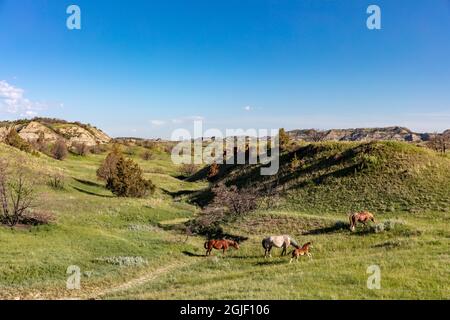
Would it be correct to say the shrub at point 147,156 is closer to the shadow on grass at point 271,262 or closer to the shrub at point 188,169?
the shrub at point 188,169

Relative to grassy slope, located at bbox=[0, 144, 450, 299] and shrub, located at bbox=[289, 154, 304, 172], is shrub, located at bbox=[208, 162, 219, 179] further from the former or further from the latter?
grassy slope, located at bbox=[0, 144, 450, 299]

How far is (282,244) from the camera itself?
24.7 metres

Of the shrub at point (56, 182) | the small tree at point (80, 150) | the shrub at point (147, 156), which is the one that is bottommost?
the shrub at point (56, 182)

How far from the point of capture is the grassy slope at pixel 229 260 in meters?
16.1

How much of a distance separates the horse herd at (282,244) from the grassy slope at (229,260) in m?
0.74

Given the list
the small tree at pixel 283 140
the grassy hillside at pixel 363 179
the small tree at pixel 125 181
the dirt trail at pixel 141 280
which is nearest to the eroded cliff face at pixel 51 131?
the small tree at pixel 125 181

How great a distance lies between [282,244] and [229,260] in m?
4.41

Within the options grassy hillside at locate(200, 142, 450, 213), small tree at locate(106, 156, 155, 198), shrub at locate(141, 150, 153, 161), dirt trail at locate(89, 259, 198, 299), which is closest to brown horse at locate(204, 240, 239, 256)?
dirt trail at locate(89, 259, 198, 299)

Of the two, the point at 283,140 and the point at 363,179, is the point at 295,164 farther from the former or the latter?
the point at 283,140

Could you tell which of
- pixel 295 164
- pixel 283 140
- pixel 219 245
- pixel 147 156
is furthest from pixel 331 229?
pixel 147 156

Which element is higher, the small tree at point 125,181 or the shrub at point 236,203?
the small tree at point 125,181

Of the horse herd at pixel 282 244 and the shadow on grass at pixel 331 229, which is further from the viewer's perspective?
the shadow on grass at pixel 331 229

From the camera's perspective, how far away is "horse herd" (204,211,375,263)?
934 inches
